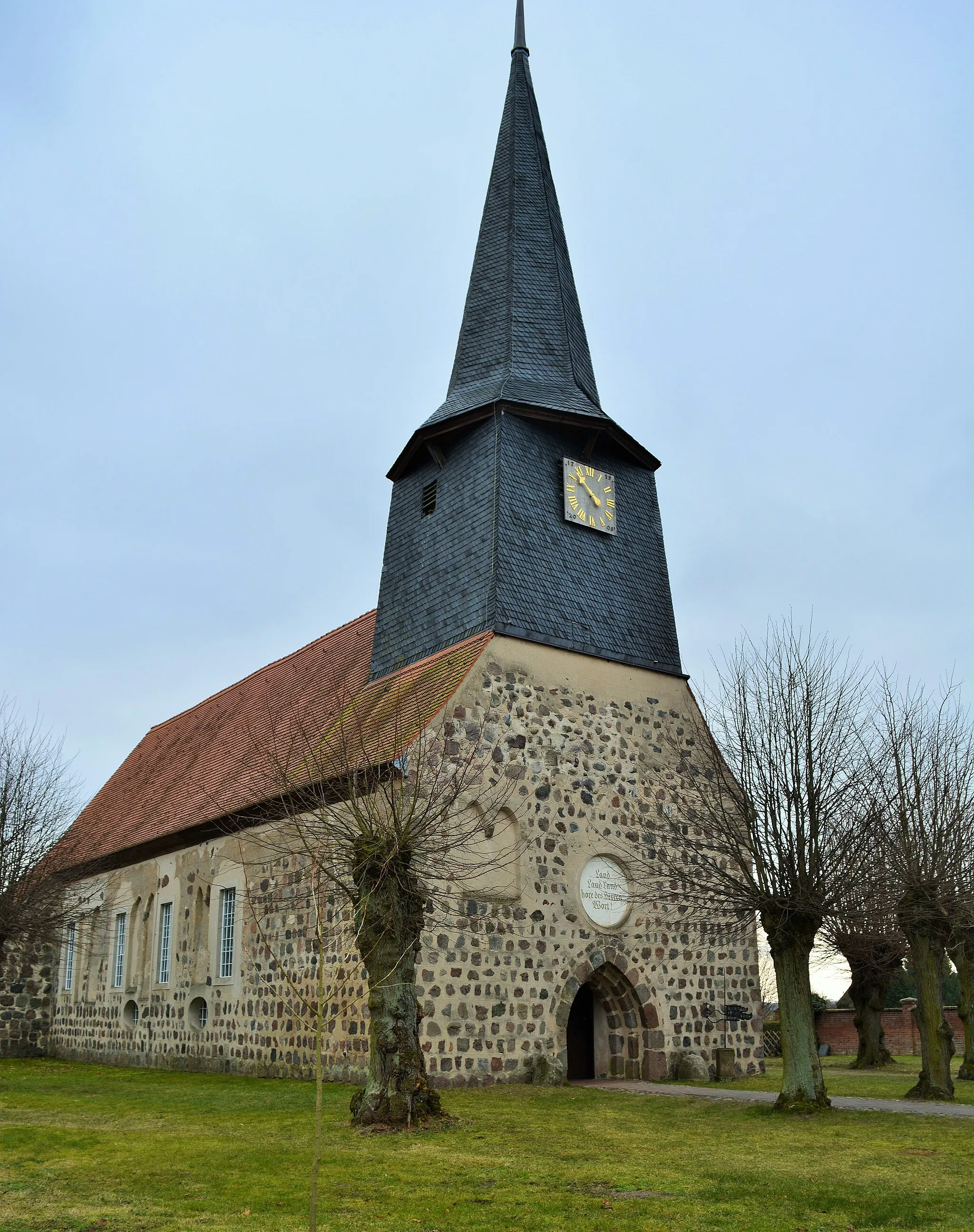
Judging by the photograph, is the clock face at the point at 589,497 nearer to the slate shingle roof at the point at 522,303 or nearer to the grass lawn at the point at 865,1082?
the slate shingle roof at the point at 522,303

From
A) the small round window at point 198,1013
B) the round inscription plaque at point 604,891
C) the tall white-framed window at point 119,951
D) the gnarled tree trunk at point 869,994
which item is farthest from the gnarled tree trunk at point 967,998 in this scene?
the tall white-framed window at point 119,951

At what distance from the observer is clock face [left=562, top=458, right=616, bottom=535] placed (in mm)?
19656

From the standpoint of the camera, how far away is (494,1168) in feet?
29.5

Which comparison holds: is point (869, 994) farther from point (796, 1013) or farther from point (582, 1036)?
point (796, 1013)

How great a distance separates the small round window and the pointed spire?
11.3 meters

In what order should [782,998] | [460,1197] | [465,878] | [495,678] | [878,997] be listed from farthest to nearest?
1. [878,997]
2. [495,678]
3. [465,878]
4. [782,998]
5. [460,1197]

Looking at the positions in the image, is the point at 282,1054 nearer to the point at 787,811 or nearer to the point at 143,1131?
the point at 143,1131

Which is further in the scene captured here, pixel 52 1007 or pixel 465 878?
pixel 52 1007

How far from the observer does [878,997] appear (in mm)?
23734

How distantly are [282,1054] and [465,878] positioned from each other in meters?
5.13

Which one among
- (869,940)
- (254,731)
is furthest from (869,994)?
(254,731)

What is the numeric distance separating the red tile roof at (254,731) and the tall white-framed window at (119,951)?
133 centimetres

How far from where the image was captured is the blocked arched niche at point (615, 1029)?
17422 mm

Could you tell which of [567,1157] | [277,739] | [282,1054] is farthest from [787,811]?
[277,739]
